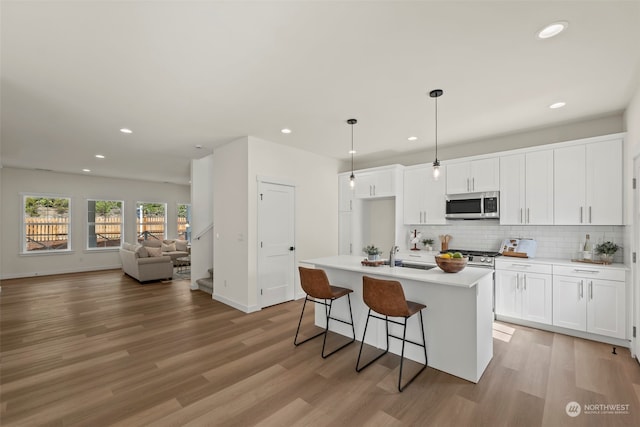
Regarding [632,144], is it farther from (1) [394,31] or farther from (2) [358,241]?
(2) [358,241]


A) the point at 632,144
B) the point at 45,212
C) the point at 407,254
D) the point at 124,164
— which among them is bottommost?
the point at 407,254

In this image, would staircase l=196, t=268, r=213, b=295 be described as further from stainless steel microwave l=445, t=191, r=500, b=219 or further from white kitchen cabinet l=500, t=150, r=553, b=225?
white kitchen cabinet l=500, t=150, r=553, b=225

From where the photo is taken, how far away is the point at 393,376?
8.85 ft

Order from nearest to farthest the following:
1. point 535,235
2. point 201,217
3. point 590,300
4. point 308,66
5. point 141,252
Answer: point 308,66, point 590,300, point 535,235, point 201,217, point 141,252

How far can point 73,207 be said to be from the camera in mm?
8289

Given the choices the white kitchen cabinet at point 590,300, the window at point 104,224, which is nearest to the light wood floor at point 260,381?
the white kitchen cabinet at point 590,300

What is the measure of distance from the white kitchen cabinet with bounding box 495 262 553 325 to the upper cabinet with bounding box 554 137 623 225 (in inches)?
30.5

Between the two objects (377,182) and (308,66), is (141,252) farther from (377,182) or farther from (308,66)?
(308,66)

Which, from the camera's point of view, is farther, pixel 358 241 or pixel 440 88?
pixel 358 241

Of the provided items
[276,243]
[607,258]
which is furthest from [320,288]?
[607,258]

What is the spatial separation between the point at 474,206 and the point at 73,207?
1030 centimetres

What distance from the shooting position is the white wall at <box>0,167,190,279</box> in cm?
738

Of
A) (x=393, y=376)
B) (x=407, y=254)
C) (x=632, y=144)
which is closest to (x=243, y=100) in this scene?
(x=393, y=376)

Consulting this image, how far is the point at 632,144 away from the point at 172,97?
511 cm
